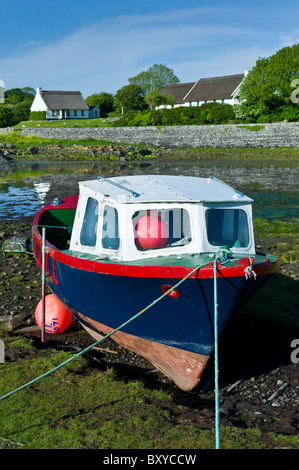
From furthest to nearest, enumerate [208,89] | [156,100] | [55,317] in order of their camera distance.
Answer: [208,89]
[156,100]
[55,317]

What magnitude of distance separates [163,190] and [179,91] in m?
88.3

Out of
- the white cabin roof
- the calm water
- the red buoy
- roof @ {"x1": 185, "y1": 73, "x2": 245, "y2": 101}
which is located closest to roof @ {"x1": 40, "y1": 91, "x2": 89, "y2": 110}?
roof @ {"x1": 185, "y1": 73, "x2": 245, "y2": 101}

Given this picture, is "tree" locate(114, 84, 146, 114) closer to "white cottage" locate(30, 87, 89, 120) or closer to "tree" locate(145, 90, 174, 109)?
"tree" locate(145, 90, 174, 109)

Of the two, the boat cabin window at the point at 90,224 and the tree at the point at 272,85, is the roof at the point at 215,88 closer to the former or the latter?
the tree at the point at 272,85

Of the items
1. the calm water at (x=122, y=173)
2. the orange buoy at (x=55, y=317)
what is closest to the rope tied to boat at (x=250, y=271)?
the orange buoy at (x=55, y=317)

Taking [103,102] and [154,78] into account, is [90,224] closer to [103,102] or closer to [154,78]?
[103,102]

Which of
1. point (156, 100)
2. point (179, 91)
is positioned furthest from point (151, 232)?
point (179, 91)

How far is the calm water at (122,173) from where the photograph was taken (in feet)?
80.4

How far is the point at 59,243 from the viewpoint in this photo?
42.5 ft

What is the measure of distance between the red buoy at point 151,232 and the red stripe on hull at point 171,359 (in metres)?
1.61

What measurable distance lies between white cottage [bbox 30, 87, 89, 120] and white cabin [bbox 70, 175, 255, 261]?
87512 mm

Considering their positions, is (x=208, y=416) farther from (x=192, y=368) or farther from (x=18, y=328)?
(x=18, y=328)

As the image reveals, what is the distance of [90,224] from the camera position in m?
9.02

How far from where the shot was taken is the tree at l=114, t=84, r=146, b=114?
89750 millimetres
